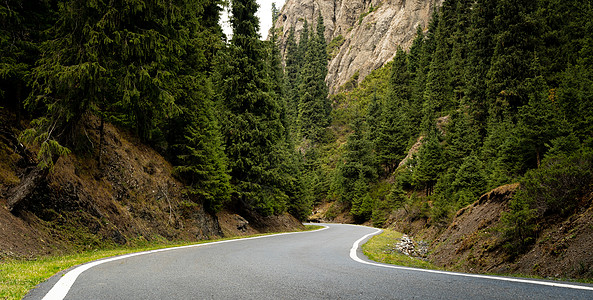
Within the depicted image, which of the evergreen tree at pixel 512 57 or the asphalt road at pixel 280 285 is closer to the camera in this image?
the asphalt road at pixel 280 285

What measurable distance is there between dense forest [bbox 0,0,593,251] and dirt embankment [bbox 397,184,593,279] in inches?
23.4

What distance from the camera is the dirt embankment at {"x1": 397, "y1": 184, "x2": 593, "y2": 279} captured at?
20.2 ft

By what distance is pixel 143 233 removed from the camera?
12.1 metres

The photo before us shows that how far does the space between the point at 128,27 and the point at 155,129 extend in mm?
7637

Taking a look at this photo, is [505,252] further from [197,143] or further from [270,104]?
[270,104]

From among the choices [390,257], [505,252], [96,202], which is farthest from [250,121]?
[505,252]

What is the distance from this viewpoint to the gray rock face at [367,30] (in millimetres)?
85188

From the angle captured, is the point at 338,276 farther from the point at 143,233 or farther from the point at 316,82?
the point at 316,82

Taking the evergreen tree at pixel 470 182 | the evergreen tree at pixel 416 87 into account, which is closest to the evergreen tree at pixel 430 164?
the evergreen tree at pixel 470 182

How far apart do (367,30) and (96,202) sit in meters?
97.5

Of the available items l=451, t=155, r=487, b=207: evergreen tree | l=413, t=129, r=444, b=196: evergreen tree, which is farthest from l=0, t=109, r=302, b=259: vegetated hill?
l=413, t=129, r=444, b=196: evergreen tree

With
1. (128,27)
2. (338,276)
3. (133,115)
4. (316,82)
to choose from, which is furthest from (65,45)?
(316,82)

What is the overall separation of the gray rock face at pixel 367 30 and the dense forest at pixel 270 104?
103 feet

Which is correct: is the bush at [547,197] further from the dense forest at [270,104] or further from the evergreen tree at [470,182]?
the evergreen tree at [470,182]
